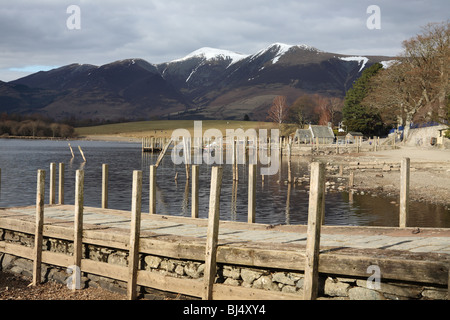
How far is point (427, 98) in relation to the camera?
65500 mm

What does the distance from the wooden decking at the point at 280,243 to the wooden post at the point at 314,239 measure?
17cm

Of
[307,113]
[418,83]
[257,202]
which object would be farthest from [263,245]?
[307,113]

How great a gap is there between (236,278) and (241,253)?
0.60m

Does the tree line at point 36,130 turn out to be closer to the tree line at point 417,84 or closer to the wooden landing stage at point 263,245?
the tree line at point 417,84

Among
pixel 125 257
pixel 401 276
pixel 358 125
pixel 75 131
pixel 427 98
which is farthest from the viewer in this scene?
pixel 75 131

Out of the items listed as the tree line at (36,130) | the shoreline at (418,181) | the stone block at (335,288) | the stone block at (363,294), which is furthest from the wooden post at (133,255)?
the tree line at (36,130)

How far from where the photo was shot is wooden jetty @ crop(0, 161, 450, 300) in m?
7.70

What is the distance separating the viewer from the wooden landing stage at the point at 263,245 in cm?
765

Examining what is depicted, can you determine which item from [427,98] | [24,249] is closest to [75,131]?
[427,98]

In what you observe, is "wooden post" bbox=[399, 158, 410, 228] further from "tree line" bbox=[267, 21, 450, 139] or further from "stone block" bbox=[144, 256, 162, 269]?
"tree line" bbox=[267, 21, 450, 139]

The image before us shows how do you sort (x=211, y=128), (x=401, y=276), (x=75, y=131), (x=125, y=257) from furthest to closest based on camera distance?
(x=75, y=131)
(x=211, y=128)
(x=125, y=257)
(x=401, y=276)

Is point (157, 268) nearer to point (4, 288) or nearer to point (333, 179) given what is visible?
point (4, 288)

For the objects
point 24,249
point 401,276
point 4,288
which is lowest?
point 4,288
